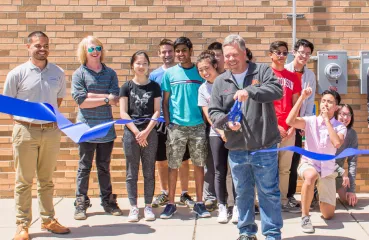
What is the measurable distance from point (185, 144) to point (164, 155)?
1.53ft

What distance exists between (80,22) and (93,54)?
3.86 ft

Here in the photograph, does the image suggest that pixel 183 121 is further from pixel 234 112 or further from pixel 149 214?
pixel 234 112

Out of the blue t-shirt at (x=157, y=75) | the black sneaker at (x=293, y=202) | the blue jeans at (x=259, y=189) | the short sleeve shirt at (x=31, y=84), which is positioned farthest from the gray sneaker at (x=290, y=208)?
the short sleeve shirt at (x=31, y=84)

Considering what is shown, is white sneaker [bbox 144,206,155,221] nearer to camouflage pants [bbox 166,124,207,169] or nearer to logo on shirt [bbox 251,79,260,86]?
camouflage pants [bbox 166,124,207,169]

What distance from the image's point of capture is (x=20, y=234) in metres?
4.82

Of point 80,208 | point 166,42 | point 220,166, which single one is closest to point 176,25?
point 166,42

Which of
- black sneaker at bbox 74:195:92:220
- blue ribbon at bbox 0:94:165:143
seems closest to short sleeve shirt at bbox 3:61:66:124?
blue ribbon at bbox 0:94:165:143

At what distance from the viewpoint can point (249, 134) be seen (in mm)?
4426

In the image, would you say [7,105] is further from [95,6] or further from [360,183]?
[360,183]

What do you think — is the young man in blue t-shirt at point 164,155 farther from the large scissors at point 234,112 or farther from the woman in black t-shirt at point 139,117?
the large scissors at point 234,112

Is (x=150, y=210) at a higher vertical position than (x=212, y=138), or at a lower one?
lower

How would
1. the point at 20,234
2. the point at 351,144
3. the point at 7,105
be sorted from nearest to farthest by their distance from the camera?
1. the point at 7,105
2. the point at 20,234
3. the point at 351,144

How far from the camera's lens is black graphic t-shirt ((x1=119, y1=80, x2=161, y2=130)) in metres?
5.46

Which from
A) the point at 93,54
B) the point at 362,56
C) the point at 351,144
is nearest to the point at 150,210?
the point at 93,54
